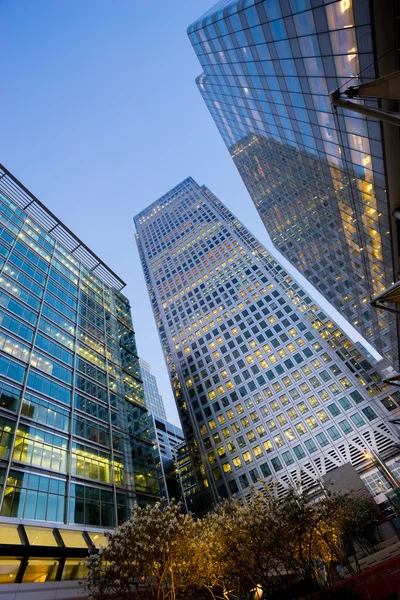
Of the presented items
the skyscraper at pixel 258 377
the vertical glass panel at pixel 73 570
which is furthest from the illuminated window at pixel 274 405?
the vertical glass panel at pixel 73 570

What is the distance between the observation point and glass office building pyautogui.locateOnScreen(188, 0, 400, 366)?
841 inches

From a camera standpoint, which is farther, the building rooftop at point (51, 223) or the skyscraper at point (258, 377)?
the skyscraper at point (258, 377)

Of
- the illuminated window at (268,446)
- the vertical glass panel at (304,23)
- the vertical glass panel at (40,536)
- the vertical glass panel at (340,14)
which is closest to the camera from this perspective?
the vertical glass panel at (340,14)

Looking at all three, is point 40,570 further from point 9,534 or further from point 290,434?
point 290,434

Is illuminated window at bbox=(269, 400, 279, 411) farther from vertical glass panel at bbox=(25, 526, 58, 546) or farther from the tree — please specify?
vertical glass panel at bbox=(25, 526, 58, 546)

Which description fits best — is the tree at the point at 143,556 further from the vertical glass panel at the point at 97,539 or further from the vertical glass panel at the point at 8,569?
the vertical glass panel at the point at 97,539

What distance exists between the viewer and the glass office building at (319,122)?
70.1 ft

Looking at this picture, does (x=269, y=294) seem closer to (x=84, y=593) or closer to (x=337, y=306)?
(x=337, y=306)

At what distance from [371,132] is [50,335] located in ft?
132

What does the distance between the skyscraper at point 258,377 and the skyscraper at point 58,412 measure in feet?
88.6

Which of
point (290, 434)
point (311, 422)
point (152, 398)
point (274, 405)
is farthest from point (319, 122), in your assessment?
point (152, 398)

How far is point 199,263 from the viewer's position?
384 feet

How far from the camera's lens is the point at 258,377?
7956cm

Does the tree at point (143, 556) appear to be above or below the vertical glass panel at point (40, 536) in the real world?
below
